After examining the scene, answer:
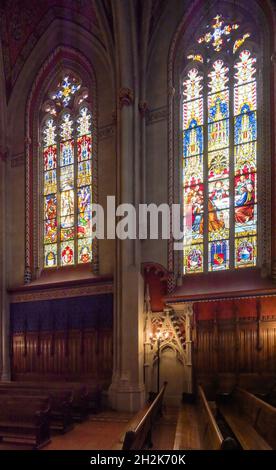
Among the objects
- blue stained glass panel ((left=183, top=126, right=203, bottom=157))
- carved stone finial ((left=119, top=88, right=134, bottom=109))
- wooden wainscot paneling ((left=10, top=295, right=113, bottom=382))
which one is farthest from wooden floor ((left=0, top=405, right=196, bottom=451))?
carved stone finial ((left=119, top=88, right=134, bottom=109))

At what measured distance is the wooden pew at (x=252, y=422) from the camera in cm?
669

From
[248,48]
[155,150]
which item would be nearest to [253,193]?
[155,150]

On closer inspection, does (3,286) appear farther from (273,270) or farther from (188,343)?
(273,270)

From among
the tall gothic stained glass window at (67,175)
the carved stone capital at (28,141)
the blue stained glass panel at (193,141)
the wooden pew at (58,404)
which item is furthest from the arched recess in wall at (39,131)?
the wooden pew at (58,404)

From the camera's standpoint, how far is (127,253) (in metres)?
14.1

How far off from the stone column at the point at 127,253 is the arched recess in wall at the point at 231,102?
1181mm

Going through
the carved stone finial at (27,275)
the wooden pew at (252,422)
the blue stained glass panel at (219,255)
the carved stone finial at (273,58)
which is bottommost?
the wooden pew at (252,422)

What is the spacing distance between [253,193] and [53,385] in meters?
8.02

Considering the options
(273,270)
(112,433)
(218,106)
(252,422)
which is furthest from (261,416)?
(218,106)

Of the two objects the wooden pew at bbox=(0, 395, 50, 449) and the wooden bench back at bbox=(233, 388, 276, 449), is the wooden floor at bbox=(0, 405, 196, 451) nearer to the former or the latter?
the wooden pew at bbox=(0, 395, 50, 449)

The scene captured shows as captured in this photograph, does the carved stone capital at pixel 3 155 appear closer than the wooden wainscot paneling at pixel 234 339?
No

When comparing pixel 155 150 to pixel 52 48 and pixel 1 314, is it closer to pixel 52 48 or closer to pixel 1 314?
pixel 52 48

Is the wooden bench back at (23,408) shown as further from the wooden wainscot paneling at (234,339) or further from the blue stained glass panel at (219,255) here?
the blue stained glass panel at (219,255)

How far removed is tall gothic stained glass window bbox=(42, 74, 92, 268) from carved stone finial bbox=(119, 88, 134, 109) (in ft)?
8.87
